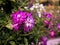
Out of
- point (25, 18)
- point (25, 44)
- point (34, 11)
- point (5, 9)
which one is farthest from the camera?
point (34, 11)

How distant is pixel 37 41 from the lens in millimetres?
2348

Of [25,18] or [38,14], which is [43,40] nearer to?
[38,14]

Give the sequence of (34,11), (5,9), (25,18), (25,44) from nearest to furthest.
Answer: (25,18) → (25,44) → (5,9) → (34,11)

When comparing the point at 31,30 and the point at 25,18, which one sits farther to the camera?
A: the point at 31,30

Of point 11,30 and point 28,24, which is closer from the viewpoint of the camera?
point 28,24

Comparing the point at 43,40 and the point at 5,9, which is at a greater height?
the point at 5,9

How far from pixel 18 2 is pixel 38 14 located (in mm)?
317

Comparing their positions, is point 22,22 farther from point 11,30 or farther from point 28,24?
point 11,30

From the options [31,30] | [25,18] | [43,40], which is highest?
[25,18]

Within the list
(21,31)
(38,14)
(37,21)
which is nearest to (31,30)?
(21,31)

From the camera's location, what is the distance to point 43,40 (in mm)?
2479

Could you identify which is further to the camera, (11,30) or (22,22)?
(11,30)

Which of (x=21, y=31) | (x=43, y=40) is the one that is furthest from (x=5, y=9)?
(x=43, y=40)

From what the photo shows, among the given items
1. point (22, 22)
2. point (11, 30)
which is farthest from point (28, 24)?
point (11, 30)
